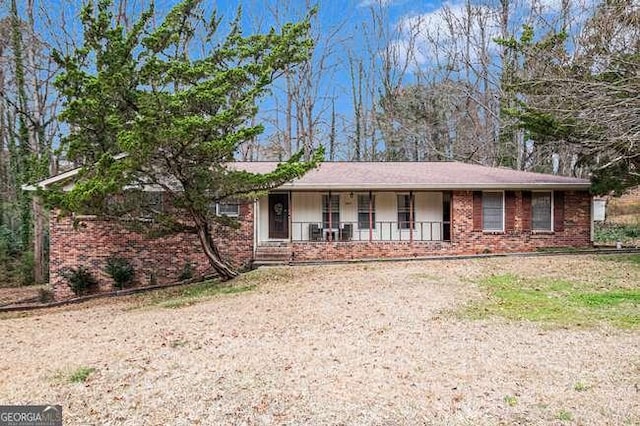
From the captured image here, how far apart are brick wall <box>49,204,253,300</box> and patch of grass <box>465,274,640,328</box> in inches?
306

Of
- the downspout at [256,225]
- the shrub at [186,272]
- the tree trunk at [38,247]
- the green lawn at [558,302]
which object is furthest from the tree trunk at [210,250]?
the tree trunk at [38,247]

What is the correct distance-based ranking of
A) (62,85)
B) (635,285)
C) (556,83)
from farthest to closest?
(556,83), (62,85), (635,285)

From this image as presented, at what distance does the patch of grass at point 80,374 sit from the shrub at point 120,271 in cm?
925

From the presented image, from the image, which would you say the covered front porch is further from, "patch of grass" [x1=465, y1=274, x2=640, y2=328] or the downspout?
"patch of grass" [x1=465, y1=274, x2=640, y2=328]

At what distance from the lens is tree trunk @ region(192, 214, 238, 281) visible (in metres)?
12.2

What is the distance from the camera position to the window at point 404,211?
1675cm

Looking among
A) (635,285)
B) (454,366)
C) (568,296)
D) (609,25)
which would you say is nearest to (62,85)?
(454,366)

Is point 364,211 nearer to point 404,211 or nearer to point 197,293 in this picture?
point 404,211

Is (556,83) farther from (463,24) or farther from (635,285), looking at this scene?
(463,24)

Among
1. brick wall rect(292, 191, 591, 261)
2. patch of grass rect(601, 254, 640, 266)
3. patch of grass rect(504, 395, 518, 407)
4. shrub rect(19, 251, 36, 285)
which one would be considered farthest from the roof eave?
patch of grass rect(504, 395, 518, 407)

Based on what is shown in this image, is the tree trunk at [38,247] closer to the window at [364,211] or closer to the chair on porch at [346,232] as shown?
the chair on porch at [346,232]

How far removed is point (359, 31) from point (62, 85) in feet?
73.1

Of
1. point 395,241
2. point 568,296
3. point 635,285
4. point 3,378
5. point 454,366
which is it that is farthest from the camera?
point 395,241

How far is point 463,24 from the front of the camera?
26750mm
